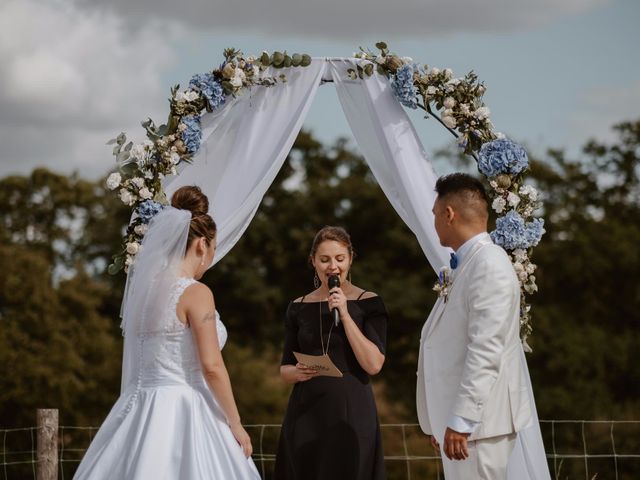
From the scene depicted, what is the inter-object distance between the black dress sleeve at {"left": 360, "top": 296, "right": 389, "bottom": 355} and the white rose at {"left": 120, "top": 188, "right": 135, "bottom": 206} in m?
1.61

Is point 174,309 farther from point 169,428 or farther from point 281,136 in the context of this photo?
point 281,136

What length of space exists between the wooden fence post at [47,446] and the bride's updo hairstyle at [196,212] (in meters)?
2.55

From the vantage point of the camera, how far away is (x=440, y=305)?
14.5ft

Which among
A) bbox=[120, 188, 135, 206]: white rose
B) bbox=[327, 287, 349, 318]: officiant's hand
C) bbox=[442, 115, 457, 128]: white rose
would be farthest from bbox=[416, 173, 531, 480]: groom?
bbox=[120, 188, 135, 206]: white rose

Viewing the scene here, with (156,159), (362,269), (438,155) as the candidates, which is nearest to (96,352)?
(362,269)

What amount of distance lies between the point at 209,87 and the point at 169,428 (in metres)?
2.32

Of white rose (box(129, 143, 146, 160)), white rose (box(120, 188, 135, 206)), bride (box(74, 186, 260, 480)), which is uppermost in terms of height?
white rose (box(129, 143, 146, 160))

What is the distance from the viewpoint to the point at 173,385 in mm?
4473

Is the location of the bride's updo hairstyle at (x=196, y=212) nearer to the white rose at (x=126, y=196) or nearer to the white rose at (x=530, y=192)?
the white rose at (x=126, y=196)

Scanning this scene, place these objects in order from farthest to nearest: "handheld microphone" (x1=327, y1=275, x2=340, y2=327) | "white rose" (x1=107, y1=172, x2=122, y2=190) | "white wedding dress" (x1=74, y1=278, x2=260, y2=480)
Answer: "white rose" (x1=107, y1=172, x2=122, y2=190), "handheld microphone" (x1=327, y1=275, x2=340, y2=327), "white wedding dress" (x1=74, y1=278, x2=260, y2=480)

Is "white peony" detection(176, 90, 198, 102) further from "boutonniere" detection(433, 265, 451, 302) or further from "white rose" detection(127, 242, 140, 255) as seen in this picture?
"boutonniere" detection(433, 265, 451, 302)

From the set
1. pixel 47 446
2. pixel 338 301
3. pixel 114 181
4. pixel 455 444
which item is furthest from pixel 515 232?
pixel 47 446

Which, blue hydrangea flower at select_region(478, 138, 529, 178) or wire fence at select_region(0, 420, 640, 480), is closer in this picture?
blue hydrangea flower at select_region(478, 138, 529, 178)

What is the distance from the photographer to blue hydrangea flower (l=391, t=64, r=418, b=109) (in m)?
5.79
